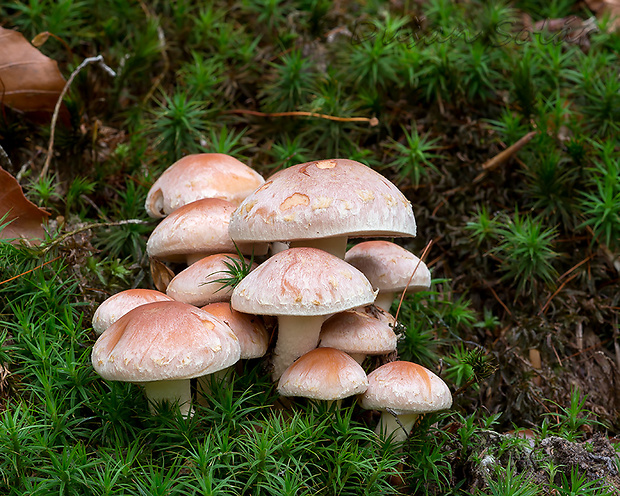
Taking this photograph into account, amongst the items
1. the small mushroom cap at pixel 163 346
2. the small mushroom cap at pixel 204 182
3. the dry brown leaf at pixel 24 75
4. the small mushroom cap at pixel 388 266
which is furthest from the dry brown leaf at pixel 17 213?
the small mushroom cap at pixel 388 266

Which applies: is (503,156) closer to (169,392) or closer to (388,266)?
(388,266)

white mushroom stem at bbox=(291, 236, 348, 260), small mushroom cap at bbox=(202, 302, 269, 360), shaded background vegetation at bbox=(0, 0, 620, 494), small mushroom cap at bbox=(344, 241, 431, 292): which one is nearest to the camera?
small mushroom cap at bbox=(202, 302, 269, 360)

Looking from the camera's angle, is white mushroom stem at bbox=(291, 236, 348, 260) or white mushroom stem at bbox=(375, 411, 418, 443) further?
white mushroom stem at bbox=(291, 236, 348, 260)

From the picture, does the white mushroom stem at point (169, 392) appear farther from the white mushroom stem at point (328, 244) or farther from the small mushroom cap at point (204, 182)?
the small mushroom cap at point (204, 182)

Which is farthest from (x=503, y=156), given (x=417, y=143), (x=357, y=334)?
(x=357, y=334)

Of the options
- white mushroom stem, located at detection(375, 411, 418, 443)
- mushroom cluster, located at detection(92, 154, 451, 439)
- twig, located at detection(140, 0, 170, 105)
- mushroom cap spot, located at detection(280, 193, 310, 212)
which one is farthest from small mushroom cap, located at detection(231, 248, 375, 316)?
twig, located at detection(140, 0, 170, 105)

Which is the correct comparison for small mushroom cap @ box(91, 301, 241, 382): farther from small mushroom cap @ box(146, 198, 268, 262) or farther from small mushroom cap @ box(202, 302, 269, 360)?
small mushroom cap @ box(146, 198, 268, 262)
